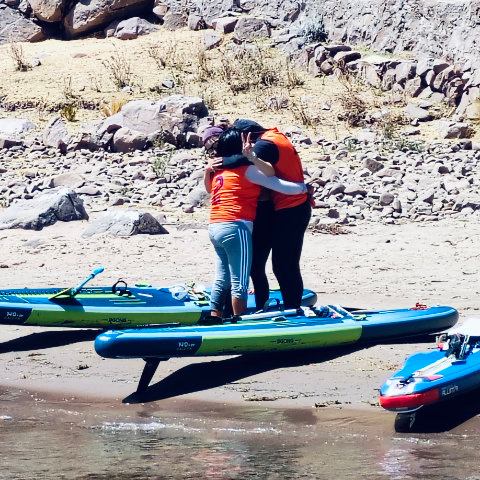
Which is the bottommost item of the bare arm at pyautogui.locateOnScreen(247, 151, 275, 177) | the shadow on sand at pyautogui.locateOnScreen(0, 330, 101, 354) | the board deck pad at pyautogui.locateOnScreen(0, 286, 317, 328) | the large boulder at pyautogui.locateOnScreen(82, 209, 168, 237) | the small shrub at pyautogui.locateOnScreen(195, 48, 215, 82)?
the small shrub at pyautogui.locateOnScreen(195, 48, 215, 82)

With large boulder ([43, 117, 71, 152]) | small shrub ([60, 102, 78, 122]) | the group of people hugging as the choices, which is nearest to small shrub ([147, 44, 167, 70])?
small shrub ([60, 102, 78, 122])

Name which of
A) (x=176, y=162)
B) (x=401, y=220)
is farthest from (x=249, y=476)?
(x=176, y=162)

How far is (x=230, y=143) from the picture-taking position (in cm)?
773

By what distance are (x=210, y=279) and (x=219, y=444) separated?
396cm

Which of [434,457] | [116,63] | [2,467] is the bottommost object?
[116,63]

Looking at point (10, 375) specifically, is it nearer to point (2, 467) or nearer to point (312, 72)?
point (2, 467)

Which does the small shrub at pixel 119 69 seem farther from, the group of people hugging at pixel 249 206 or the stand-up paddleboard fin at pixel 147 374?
the stand-up paddleboard fin at pixel 147 374

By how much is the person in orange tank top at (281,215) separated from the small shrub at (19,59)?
492 inches

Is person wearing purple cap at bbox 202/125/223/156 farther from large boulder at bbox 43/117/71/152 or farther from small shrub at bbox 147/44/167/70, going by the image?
small shrub at bbox 147/44/167/70

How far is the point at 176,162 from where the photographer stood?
14.7 meters

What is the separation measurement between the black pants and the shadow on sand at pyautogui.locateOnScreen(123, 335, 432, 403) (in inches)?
18.9

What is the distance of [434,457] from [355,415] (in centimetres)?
89

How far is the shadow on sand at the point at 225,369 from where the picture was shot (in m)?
7.35

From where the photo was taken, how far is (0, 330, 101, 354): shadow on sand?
8.71m
